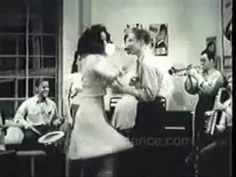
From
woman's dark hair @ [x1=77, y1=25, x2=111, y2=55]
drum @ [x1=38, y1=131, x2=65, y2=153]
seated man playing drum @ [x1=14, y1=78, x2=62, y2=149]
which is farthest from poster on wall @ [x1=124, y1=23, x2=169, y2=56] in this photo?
drum @ [x1=38, y1=131, x2=65, y2=153]

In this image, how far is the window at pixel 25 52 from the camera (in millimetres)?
4613

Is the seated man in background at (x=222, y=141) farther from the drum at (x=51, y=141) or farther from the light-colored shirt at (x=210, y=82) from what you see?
the drum at (x=51, y=141)

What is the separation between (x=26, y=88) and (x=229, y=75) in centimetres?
128

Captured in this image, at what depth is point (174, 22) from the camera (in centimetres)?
464

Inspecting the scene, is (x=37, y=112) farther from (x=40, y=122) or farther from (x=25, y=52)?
(x=25, y=52)

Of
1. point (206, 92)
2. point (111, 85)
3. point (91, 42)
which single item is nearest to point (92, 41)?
point (91, 42)

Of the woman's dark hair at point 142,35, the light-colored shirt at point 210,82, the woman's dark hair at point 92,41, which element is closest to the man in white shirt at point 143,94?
the woman's dark hair at point 142,35

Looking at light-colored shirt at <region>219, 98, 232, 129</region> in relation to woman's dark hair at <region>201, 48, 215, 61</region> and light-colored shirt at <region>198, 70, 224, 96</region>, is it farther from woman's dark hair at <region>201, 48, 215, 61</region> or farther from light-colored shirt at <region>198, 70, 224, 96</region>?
woman's dark hair at <region>201, 48, 215, 61</region>

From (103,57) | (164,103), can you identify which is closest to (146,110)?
(164,103)

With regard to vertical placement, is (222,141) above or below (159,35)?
below

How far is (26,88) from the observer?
4.62 meters

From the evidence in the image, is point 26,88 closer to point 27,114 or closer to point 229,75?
point 27,114

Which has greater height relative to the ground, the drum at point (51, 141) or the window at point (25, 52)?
the window at point (25, 52)

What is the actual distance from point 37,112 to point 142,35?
818 mm
